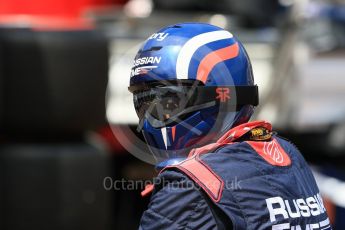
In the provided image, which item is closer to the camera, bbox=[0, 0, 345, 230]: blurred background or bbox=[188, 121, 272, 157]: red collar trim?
bbox=[188, 121, 272, 157]: red collar trim

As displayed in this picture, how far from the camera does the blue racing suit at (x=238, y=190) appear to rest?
83.4 inches

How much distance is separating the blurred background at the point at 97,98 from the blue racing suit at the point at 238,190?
244cm

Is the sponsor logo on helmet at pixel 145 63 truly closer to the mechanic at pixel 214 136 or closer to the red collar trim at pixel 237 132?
the mechanic at pixel 214 136

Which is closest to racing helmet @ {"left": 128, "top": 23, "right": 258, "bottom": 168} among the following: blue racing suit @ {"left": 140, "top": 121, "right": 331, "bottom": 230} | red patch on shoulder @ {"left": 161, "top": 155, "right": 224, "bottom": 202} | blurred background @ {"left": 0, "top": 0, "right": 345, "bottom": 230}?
blue racing suit @ {"left": 140, "top": 121, "right": 331, "bottom": 230}

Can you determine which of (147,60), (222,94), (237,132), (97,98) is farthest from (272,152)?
(97,98)

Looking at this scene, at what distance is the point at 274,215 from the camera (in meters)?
2.21

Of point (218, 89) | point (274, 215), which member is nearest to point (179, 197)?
point (274, 215)

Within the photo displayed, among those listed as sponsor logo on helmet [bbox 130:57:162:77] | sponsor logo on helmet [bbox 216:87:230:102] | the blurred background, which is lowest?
the blurred background

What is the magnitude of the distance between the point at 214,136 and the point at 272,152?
7.5 inches

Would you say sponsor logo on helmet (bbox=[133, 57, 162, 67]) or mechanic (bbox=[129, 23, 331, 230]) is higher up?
sponsor logo on helmet (bbox=[133, 57, 162, 67])

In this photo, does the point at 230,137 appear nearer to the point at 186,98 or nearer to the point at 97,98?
the point at 186,98

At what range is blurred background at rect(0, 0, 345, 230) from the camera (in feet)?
15.3

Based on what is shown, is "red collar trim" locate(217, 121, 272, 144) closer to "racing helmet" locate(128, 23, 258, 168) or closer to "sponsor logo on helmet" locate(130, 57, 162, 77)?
"racing helmet" locate(128, 23, 258, 168)

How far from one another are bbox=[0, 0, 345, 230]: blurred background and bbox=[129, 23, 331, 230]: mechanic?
220 centimetres
